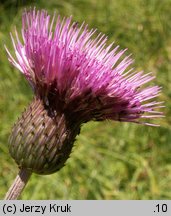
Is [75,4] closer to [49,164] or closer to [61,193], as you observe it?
[61,193]

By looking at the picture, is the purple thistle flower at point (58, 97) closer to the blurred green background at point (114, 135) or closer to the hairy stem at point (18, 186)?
the hairy stem at point (18, 186)

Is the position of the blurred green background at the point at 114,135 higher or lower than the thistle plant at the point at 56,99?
lower

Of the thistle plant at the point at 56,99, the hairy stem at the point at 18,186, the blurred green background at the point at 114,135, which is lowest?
the blurred green background at the point at 114,135

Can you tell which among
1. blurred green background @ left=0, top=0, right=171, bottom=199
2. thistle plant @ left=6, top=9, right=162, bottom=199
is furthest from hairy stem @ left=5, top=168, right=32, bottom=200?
blurred green background @ left=0, top=0, right=171, bottom=199

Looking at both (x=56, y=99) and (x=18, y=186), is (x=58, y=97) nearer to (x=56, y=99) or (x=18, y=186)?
(x=56, y=99)

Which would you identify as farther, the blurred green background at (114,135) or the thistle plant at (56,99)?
the blurred green background at (114,135)

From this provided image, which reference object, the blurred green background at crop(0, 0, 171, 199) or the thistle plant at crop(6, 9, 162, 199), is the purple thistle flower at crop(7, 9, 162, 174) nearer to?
the thistle plant at crop(6, 9, 162, 199)

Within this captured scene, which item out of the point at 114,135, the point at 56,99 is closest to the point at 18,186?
the point at 56,99

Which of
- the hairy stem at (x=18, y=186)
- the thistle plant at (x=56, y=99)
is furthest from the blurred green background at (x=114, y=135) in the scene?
the hairy stem at (x=18, y=186)
